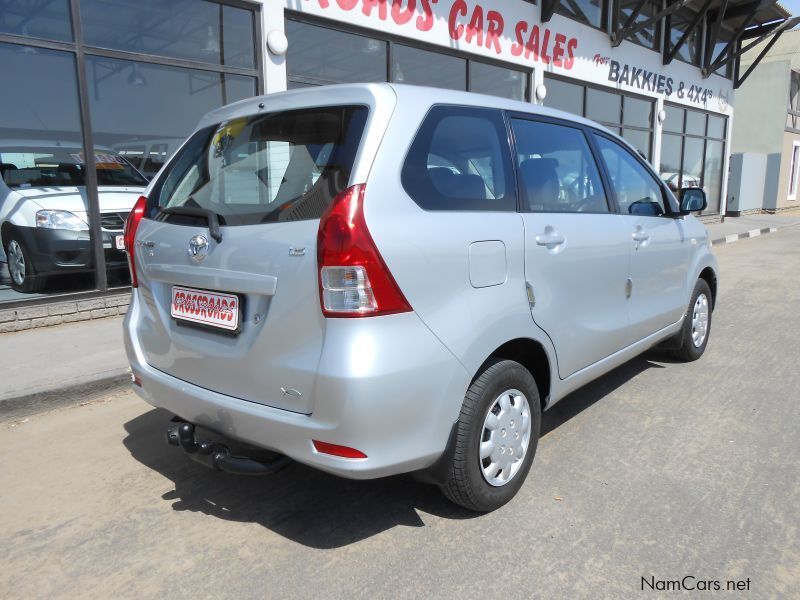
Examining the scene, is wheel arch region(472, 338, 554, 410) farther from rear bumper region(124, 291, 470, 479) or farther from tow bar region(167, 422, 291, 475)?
tow bar region(167, 422, 291, 475)

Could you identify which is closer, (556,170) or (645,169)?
(556,170)

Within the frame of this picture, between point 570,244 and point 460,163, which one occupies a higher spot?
point 460,163

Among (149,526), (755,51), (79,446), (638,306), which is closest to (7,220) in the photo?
(79,446)

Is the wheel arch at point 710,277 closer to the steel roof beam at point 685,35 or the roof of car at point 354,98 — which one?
the roof of car at point 354,98

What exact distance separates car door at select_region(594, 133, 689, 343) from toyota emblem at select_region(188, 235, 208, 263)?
235 centimetres

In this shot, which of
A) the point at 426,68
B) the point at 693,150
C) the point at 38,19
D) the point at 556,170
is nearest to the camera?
the point at 556,170

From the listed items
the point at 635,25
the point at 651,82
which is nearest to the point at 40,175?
the point at 635,25

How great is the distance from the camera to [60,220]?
5773 mm

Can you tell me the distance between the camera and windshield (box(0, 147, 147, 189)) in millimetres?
5613

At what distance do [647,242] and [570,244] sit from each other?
102 centimetres

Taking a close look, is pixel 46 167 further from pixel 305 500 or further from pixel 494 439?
pixel 494 439

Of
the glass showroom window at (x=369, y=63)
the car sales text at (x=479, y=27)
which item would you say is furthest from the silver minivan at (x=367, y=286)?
the car sales text at (x=479, y=27)

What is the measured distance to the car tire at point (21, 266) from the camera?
566 cm
